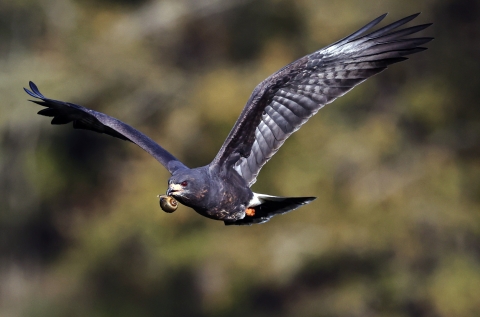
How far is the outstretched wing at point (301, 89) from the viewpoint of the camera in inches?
291

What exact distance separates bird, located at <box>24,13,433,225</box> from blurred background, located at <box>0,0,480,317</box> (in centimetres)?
986

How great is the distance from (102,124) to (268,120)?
1.58 m

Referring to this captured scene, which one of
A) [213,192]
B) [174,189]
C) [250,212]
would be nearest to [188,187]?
[174,189]

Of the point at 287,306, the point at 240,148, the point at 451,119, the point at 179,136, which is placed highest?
the point at 179,136

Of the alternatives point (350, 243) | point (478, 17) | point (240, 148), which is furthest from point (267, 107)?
point (478, 17)

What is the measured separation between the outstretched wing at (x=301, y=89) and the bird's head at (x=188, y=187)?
488 millimetres

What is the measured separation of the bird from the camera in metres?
7.27

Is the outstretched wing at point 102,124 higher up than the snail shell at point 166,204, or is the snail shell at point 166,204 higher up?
the outstretched wing at point 102,124

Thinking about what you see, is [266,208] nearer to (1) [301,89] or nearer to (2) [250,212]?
(2) [250,212]

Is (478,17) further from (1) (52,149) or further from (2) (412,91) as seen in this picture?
(1) (52,149)

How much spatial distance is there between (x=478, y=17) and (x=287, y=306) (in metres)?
7.66

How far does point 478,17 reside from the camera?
1942 cm

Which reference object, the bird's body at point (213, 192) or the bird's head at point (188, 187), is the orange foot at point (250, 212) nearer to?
the bird's body at point (213, 192)

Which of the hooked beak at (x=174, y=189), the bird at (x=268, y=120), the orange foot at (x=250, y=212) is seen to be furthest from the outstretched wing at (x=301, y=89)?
the hooked beak at (x=174, y=189)
